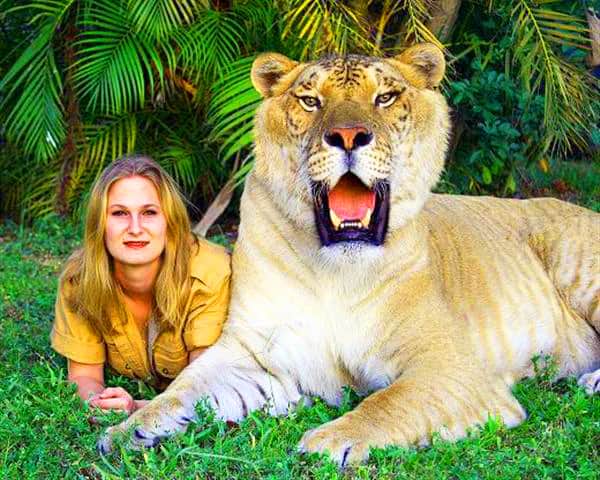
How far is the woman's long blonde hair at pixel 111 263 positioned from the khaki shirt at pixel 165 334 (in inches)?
1.6

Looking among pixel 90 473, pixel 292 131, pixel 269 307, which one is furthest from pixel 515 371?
pixel 90 473

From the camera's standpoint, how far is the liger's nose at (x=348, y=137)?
3498mm

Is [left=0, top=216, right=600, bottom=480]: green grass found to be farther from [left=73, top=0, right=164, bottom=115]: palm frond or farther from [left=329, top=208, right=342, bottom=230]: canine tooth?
[left=73, top=0, right=164, bottom=115]: palm frond

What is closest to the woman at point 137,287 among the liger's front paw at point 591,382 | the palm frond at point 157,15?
the liger's front paw at point 591,382

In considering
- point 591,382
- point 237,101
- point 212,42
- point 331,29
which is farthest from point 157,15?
point 591,382

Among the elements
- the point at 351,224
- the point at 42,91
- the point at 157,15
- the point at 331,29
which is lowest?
the point at 351,224

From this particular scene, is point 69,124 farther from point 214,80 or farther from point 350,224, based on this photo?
point 350,224

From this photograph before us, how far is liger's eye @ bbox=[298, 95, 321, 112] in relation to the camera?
384cm

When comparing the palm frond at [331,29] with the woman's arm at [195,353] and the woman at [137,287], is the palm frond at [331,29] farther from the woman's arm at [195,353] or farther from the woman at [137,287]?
the woman's arm at [195,353]

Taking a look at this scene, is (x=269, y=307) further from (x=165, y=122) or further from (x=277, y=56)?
(x=165, y=122)

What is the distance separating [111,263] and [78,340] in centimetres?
33

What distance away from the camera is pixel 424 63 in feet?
13.4

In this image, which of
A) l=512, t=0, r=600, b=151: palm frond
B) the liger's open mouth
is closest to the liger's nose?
the liger's open mouth

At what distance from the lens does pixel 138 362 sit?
4.29 meters
